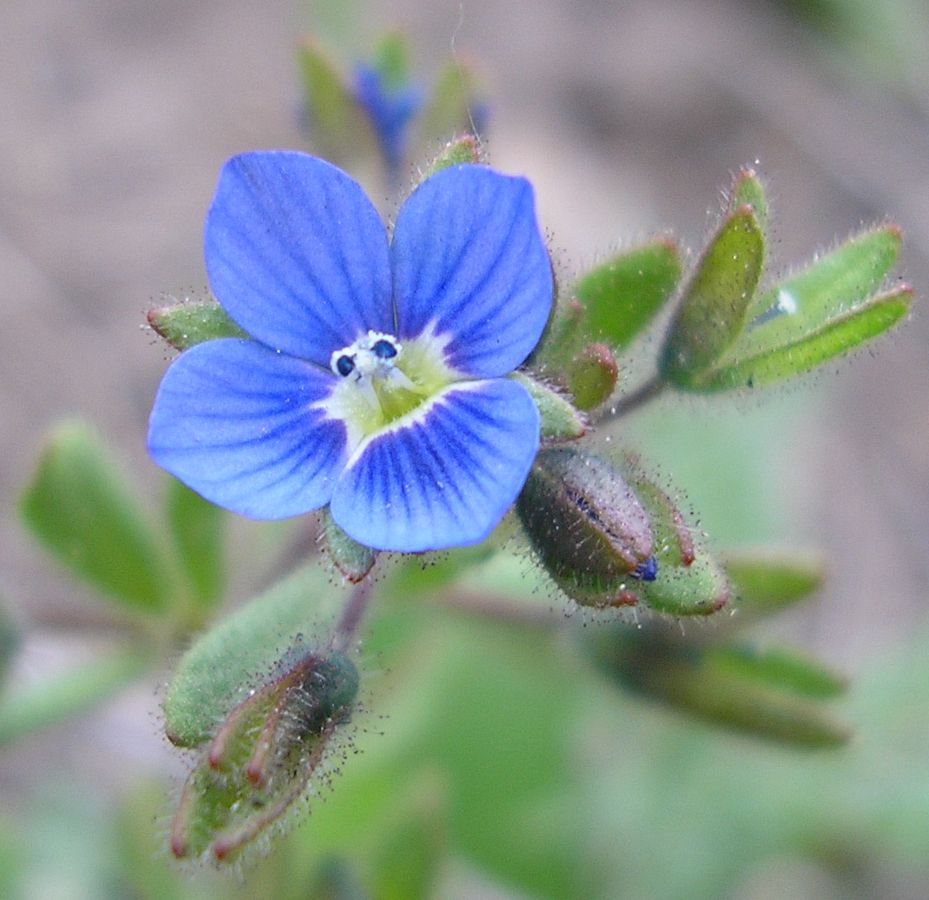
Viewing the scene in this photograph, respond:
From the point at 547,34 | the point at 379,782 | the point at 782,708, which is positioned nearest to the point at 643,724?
the point at 379,782

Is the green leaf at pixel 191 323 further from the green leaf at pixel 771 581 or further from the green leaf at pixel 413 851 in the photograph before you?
the green leaf at pixel 413 851

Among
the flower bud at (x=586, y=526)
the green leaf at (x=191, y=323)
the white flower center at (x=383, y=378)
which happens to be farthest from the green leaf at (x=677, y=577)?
the green leaf at (x=191, y=323)

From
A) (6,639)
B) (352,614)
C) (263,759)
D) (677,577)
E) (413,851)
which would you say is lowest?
(413,851)

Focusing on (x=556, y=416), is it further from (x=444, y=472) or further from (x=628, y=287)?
(x=628, y=287)

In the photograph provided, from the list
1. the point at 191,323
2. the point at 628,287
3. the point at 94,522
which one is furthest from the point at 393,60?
the point at 191,323

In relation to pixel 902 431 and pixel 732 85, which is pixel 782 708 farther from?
pixel 732 85

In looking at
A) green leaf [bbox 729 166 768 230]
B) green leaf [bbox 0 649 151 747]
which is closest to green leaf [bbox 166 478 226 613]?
green leaf [bbox 0 649 151 747]
